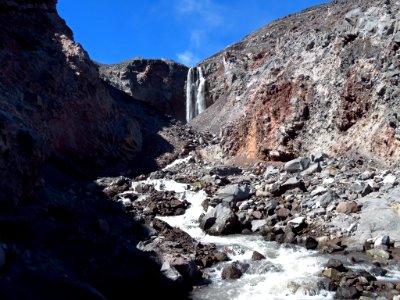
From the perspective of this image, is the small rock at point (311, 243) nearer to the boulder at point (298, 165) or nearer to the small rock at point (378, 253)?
the small rock at point (378, 253)

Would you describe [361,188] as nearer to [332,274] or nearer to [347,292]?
[332,274]

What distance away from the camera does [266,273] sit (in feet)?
39.8

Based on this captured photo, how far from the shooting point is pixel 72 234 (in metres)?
12.4

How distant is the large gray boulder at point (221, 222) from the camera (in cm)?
1603

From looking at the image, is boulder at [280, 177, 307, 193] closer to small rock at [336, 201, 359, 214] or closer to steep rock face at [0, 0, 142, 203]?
small rock at [336, 201, 359, 214]

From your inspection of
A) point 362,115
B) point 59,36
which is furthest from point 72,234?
point 59,36

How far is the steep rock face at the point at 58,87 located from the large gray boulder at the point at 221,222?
10.6 m

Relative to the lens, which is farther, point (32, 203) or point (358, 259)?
point (32, 203)

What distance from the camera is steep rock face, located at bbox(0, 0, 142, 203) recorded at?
26.5 metres

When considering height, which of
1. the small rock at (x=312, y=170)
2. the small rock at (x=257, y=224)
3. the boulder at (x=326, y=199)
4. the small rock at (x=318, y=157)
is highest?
the small rock at (x=318, y=157)

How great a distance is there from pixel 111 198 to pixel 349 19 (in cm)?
1525

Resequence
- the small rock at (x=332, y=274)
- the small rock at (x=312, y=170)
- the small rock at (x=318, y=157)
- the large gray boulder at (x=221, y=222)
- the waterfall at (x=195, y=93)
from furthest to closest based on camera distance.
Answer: the waterfall at (x=195, y=93)
the small rock at (x=318, y=157)
the small rock at (x=312, y=170)
the large gray boulder at (x=221, y=222)
the small rock at (x=332, y=274)

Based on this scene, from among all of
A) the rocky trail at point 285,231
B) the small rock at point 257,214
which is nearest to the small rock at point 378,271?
the rocky trail at point 285,231

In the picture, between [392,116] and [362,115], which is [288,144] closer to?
[362,115]
